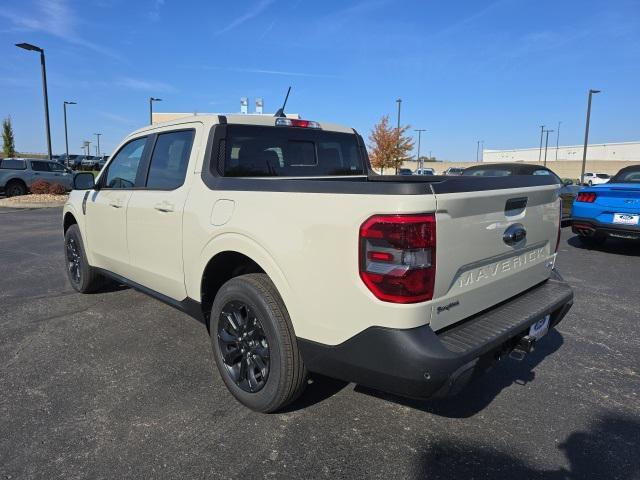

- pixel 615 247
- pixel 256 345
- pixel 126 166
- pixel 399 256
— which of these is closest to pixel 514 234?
pixel 399 256

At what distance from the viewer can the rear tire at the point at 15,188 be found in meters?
19.1

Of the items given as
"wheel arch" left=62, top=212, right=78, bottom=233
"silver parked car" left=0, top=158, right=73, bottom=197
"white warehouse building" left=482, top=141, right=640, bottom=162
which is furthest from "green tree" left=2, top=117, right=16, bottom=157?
"white warehouse building" left=482, top=141, right=640, bottom=162

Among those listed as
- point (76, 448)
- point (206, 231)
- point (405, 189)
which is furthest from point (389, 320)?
point (76, 448)

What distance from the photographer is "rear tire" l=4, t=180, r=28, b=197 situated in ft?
62.5

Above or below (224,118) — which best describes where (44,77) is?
above

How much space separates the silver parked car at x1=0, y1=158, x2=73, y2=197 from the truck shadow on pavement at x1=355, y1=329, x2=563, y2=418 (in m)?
19.5

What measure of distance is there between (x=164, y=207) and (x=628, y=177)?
28.7 feet

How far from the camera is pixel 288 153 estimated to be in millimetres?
3906

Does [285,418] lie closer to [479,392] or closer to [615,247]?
[479,392]

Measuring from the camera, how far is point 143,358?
3.72 metres

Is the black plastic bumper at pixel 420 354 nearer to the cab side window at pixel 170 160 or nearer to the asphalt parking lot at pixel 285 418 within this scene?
the asphalt parking lot at pixel 285 418

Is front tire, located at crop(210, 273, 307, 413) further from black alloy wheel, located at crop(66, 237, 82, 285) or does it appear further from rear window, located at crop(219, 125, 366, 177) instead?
black alloy wheel, located at crop(66, 237, 82, 285)

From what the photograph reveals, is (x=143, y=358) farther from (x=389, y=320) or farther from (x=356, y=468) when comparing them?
(x=389, y=320)

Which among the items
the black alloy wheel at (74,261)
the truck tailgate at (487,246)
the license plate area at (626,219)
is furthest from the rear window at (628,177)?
the black alloy wheel at (74,261)
